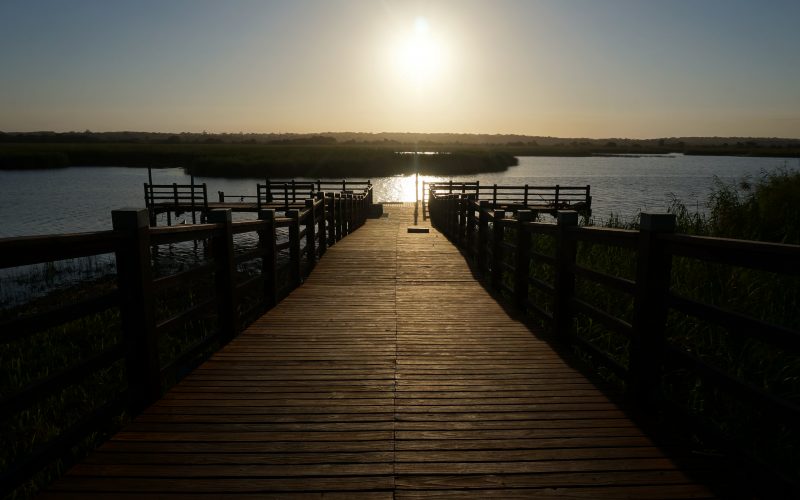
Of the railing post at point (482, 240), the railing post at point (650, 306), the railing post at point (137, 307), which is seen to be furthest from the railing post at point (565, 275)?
the railing post at point (482, 240)

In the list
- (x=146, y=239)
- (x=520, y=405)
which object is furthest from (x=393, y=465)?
(x=146, y=239)

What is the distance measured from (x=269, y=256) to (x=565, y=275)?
381 cm

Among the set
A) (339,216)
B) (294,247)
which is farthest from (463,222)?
(294,247)

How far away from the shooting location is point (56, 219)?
35000 millimetres

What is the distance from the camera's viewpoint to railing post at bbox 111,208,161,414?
11.8 ft

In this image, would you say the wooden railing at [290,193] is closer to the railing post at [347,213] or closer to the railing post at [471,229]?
the railing post at [347,213]

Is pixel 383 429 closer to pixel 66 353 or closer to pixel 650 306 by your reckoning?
pixel 650 306

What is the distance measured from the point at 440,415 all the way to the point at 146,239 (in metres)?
2.51

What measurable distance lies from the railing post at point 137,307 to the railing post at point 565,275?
155 inches

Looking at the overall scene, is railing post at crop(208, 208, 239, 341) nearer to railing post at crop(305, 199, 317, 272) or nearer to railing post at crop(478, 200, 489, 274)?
railing post at crop(305, 199, 317, 272)

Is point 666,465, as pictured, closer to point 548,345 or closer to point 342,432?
point 342,432

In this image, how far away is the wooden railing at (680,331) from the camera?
2.85 meters

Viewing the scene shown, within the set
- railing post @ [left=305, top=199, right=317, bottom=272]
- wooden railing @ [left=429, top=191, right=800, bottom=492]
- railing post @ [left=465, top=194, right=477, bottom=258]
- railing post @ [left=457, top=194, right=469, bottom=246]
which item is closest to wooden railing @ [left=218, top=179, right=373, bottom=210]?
railing post @ [left=457, top=194, right=469, bottom=246]

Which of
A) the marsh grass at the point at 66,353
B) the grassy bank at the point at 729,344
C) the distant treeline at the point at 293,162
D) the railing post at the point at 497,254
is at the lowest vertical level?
the marsh grass at the point at 66,353
